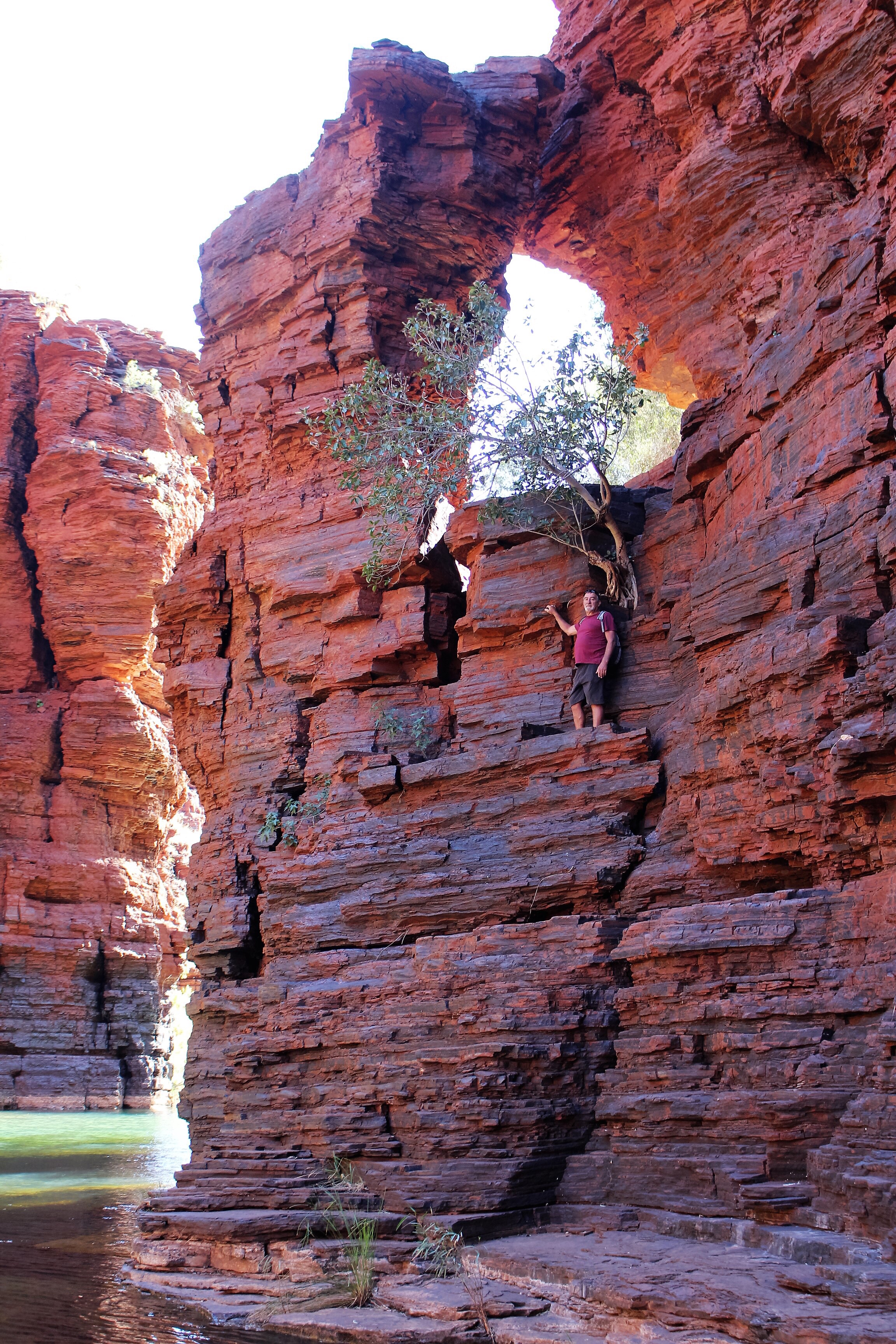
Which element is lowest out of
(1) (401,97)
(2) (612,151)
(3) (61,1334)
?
(3) (61,1334)

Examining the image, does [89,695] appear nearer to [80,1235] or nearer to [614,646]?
[80,1235]

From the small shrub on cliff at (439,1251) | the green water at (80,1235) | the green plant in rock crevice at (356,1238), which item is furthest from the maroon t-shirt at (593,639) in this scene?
the green water at (80,1235)

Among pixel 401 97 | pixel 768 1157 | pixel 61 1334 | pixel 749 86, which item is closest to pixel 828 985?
pixel 768 1157

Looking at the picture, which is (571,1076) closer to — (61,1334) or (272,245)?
(61,1334)

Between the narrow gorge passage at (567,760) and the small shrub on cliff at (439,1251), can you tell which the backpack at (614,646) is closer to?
the narrow gorge passage at (567,760)

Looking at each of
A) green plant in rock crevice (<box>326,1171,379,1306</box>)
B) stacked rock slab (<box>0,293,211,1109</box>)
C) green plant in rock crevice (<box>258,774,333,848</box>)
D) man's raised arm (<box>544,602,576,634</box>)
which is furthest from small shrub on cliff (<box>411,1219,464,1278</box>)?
stacked rock slab (<box>0,293,211,1109</box>)

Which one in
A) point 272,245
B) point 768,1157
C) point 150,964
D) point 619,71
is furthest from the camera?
point 150,964

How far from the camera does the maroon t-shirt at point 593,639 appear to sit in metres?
13.6

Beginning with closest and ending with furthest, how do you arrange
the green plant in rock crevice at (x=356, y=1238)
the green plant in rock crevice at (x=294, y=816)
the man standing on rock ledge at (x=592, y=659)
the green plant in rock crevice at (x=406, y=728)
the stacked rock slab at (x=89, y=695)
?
the green plant in rock crevice at (x=356, y=1238) → the man standing on rock ledge at (x=592, y=659) → the green plant in rock crevice at (x=406, y=728) → the green plant in rock crevice at (x=294, y=816) → the stacked rock slab at (x=89, y=695)

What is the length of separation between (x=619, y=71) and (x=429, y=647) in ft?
32.8

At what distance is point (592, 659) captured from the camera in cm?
1365

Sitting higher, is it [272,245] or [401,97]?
[401,97]

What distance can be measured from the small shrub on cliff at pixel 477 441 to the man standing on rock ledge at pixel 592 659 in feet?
2.34

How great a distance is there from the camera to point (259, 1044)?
13.7 meters
